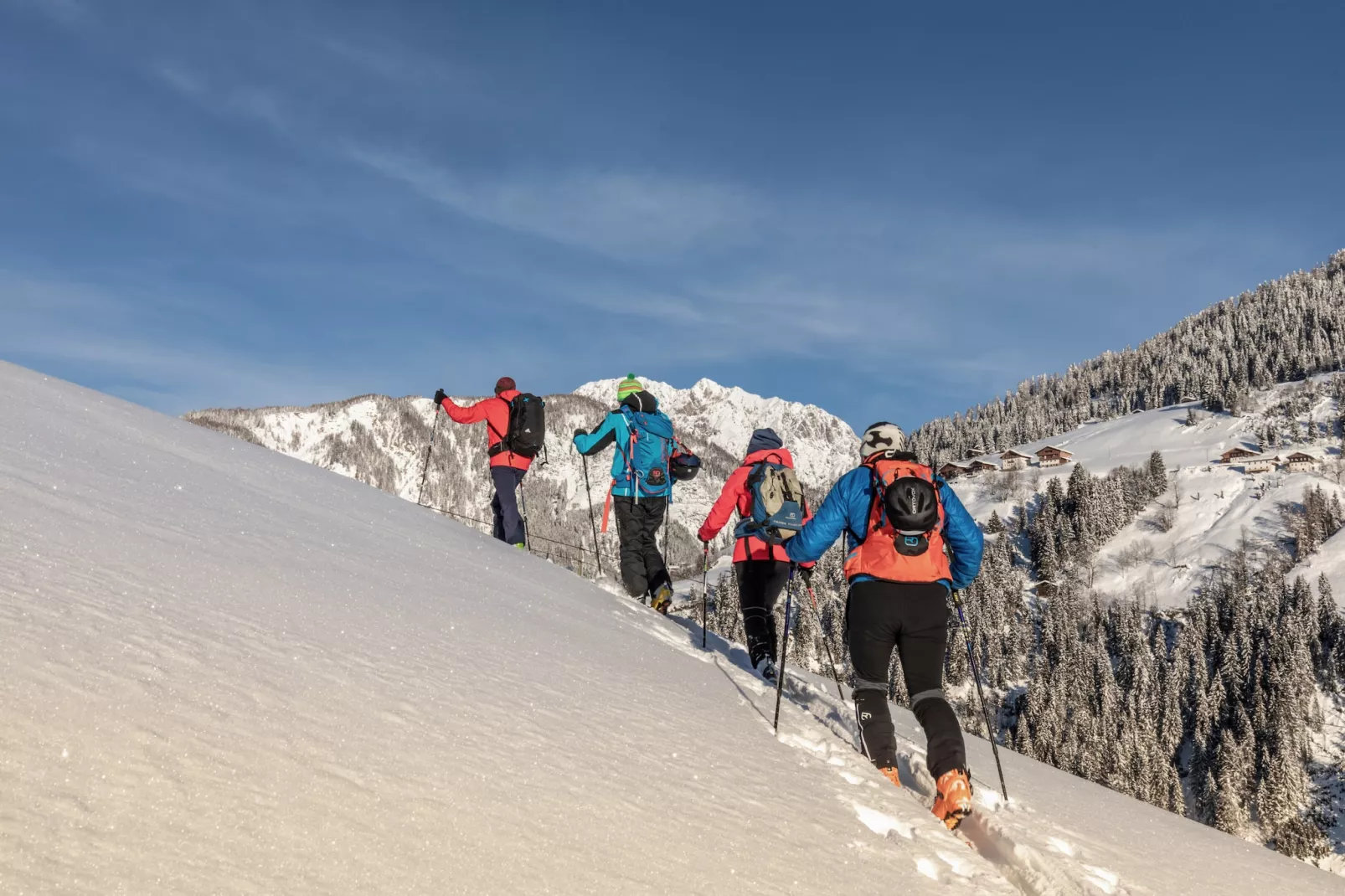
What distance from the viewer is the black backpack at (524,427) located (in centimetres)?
1180

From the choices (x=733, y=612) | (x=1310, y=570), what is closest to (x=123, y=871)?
(x=733, y=612)

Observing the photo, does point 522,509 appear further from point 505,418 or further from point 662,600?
point 662,600

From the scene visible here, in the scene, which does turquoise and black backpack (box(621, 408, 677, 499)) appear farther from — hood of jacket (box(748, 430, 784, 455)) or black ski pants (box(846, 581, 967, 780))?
black ski pants (box(846, 581, 967, 780))

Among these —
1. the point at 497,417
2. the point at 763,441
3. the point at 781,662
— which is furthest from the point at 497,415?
the point at 781,662

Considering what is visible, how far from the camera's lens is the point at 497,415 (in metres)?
12.0

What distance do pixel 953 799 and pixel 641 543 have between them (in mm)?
6962

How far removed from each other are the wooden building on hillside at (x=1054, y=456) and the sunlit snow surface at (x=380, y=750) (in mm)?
181960

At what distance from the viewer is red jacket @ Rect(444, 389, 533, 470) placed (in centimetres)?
1192

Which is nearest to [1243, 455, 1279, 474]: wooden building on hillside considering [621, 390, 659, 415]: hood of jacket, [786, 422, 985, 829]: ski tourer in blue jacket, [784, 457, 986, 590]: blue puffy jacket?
[621, 390, 659, 415]: hood of jacket

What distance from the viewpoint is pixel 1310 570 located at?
11394 centimetres

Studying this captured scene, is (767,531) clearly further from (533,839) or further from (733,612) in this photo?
(733,612)

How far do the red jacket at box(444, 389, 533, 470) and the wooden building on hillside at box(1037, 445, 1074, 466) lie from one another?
179452 millimetres

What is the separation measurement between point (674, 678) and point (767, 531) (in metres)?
2.59

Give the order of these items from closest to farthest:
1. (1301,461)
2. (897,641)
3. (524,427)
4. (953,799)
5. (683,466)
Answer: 1. (953,799)
2. (897,641)
3. (683,466)
4. (524,427)
5. (1301,461)
